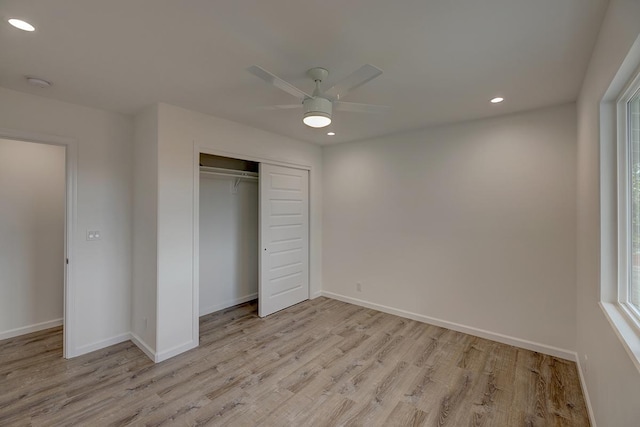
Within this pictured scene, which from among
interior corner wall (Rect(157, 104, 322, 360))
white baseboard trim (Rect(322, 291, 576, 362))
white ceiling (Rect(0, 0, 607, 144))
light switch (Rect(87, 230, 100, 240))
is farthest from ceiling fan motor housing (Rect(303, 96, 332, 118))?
white baseboard trim (Rect(322, 291, 576, 362))

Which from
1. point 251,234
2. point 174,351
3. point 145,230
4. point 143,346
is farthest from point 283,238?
point 143,346

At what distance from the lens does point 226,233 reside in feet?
13.9

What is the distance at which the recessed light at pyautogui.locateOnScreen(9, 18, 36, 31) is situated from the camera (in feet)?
5.22

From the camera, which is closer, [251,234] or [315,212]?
[251,234]

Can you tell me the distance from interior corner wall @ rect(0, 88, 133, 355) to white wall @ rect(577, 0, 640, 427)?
4031 mm

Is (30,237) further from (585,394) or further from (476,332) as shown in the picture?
(585,394)

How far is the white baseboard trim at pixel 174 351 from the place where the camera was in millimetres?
2786

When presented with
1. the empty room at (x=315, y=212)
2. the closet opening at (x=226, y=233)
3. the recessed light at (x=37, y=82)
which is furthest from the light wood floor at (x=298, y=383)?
the recessed light at (x=37, y=82)

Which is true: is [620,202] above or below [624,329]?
above

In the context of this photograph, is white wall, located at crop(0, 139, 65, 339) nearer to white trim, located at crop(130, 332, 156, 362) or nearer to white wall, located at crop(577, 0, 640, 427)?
white trim, located at crop(130, 332, 156, 362)

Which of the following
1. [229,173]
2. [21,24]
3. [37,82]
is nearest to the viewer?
[21,24]

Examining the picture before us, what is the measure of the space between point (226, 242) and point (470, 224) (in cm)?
332

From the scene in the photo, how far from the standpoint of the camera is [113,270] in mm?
3113

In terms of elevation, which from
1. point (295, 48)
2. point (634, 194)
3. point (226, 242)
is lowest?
point (226, 242)
